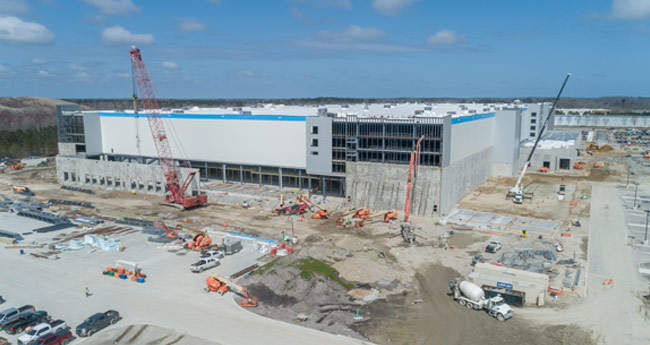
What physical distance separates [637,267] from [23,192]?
89.4 metres

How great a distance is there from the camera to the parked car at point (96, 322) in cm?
3117

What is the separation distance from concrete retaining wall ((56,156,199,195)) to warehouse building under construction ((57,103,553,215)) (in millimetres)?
184

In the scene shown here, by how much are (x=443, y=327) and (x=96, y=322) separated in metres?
23.9

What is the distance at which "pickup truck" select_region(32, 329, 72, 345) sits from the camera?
29062 millimetres

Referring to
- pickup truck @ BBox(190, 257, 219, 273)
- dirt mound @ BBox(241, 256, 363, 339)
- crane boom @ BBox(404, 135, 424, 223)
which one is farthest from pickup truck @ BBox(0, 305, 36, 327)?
crane boom @ BBox(404, 135, 424, 223)

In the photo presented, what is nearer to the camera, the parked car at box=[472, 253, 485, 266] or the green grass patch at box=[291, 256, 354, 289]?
the green grass patch at box=[291, 256, 354, 289]

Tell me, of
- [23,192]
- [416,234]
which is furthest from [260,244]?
[23,192]

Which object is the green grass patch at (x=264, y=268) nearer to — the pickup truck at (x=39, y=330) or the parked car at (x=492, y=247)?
the pickup truck at (x=39, y=330)

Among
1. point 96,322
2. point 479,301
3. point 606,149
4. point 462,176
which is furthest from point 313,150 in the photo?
point 606,149

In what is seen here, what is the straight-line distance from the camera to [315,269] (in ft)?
130

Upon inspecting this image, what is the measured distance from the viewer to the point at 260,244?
4809cm

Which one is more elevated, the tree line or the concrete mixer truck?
the tree line

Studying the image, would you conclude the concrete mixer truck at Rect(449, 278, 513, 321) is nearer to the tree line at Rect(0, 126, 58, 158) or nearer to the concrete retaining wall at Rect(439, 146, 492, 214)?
the concrete retaining wall at Rect(439, 146, 492, 214)

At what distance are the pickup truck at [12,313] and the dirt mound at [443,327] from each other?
79.1 feet
